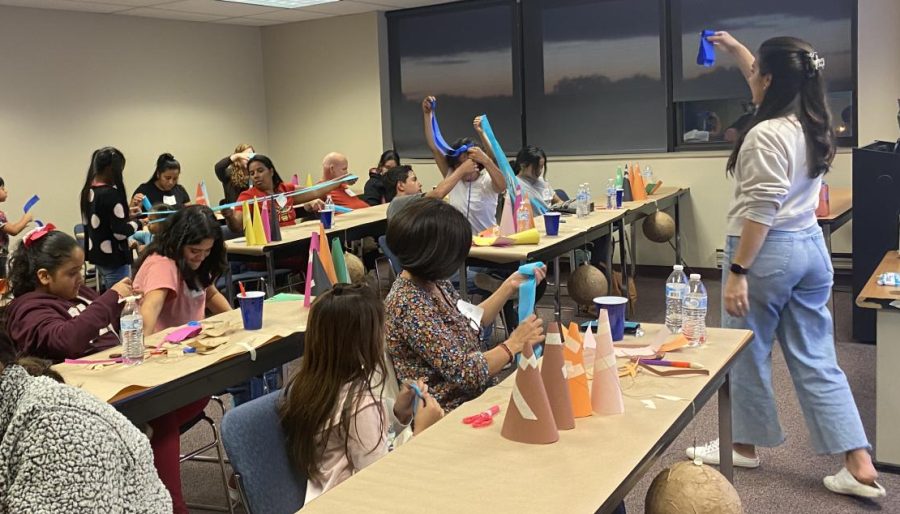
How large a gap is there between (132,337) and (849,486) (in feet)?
8.22

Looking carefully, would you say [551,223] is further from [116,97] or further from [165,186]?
[116,97]

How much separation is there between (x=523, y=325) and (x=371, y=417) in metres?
0.61

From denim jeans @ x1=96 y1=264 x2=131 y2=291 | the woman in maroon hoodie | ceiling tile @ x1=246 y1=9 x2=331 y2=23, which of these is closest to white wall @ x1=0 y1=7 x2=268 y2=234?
ceiling tile @ x1=246 y1=9 x2=331 y2=23

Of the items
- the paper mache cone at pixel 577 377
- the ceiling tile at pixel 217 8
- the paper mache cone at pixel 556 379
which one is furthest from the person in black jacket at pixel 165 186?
the paper mache cone at pixel 556 379

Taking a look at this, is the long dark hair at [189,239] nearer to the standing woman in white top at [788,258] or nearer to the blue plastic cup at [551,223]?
the standing woman in white top at [788,258]

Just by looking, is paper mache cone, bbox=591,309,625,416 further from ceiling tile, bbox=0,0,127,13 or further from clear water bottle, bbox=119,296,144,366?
ceiling tile, bbox=0,0,127,13

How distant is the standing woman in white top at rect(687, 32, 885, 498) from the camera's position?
2801mm

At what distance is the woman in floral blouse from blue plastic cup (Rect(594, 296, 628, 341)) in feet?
0.71

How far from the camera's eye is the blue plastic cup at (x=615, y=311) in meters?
2.48

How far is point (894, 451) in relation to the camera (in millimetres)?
3184

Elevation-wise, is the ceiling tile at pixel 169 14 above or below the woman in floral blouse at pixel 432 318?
above

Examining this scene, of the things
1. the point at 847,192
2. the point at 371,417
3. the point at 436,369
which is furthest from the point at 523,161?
the point at 371,417

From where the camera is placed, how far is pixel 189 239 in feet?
9.91

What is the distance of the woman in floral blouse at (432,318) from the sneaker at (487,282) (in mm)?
2462
